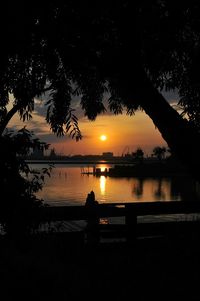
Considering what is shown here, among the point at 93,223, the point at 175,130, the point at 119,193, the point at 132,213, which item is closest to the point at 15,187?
the point at 175,130

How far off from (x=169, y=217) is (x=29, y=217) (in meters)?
37.6

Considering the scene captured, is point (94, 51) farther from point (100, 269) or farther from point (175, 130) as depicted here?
point (100, 269)

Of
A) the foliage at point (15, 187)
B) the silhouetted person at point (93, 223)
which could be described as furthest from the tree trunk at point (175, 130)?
the silhouetted person at point (93, 223)

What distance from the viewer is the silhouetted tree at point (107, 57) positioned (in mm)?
7199

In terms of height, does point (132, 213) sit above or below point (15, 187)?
below

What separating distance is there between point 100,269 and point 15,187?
11.1 feet

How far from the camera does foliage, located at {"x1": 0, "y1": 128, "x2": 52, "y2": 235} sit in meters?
6.42

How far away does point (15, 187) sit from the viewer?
6508 mm

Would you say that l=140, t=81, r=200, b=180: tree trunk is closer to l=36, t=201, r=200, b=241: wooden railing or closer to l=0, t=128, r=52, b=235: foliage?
l=0, t=128, r=52, b=235: foliage

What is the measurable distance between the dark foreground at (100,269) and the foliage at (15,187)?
1.90 ft

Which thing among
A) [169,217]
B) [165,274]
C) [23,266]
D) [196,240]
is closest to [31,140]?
[23,266]

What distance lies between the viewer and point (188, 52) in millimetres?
9781

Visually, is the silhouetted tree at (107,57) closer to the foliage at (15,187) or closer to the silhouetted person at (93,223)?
the foliage at (15,187)

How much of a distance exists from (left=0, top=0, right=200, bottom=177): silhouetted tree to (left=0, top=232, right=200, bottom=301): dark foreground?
8.06 feet
